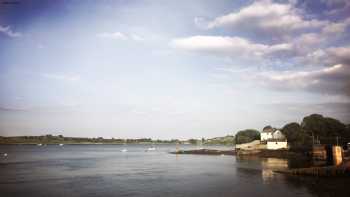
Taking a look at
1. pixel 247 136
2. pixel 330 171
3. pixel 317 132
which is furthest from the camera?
pixel 247 136

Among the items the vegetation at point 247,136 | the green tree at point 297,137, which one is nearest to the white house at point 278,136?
the green tree at point 297,137

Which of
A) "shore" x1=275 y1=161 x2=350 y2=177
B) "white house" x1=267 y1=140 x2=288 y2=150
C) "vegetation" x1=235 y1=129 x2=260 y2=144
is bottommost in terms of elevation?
"shore" x1=275 y1=161 x2=350 y2=177

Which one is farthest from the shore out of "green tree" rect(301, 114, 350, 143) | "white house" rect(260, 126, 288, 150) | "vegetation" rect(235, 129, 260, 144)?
"vegetation" rect(235, 129, 260, 144)

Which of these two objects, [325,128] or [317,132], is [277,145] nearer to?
[317,132]

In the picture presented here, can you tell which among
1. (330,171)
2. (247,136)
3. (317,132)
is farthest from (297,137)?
(330,171)

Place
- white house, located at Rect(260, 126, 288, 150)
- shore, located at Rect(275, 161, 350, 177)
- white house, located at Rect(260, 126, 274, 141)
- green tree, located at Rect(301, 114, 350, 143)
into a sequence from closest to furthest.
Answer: shore, located at Rect(275, 161, 350, 177), green tree, located at Rect(301, 114, 350, 143), white house, located at Rect(260, 126, 288, 150), white house, located at Rect(260, 126, 274, 141)

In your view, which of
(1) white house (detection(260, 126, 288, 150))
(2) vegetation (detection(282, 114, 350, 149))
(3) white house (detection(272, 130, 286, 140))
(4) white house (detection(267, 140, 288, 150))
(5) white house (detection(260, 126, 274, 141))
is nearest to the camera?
(2) vegetation (detection(282, 114, 350, 149))

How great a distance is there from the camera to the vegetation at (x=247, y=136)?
6786 inches

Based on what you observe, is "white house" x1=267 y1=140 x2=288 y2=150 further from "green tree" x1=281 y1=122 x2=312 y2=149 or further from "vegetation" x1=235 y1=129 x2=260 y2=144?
"vegetation" x1=235 y1=129 x2=260 y2=144

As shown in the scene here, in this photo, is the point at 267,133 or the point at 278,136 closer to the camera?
the point at 278,136

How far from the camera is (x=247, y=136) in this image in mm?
175375

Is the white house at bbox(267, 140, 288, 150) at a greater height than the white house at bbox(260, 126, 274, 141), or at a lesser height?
lesser

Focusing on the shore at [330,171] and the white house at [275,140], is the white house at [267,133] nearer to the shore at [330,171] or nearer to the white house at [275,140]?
the white house at [275,140]

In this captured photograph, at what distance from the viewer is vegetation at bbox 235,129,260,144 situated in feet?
566
